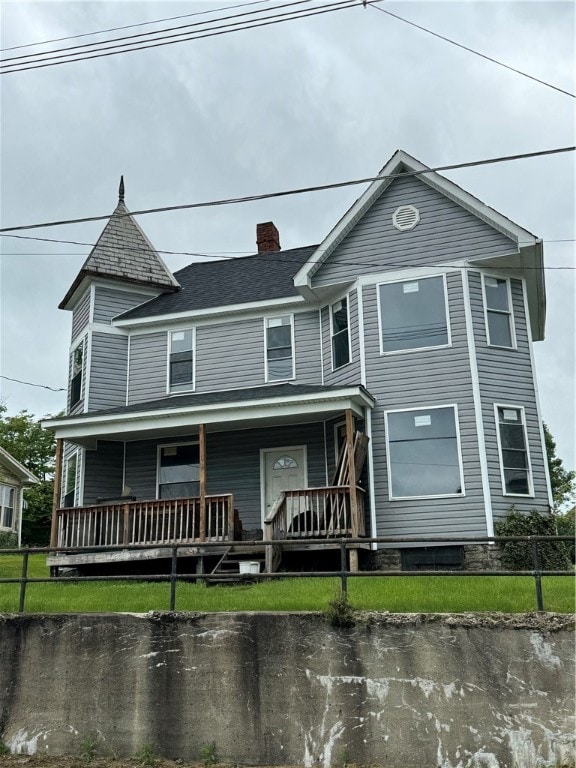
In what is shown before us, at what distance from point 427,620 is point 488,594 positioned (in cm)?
181

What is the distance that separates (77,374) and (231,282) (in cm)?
490

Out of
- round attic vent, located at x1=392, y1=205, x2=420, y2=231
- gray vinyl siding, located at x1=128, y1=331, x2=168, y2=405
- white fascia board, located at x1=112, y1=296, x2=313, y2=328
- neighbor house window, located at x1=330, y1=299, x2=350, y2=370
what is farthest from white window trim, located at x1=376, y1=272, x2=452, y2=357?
gray vinyl siding, located at x1=128, y1=331, x2=168, y2=405

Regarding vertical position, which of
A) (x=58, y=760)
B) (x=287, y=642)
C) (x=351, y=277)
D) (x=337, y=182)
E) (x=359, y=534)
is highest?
(x=351, y=277)

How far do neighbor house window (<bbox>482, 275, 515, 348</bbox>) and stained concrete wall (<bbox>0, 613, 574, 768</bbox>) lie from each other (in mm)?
9397

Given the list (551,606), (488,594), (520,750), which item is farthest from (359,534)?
(520,750)

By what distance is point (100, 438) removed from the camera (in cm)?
1819

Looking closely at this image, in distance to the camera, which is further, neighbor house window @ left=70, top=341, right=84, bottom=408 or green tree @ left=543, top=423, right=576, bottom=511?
green tree @ left=543, top=423, right=576, bottom=511

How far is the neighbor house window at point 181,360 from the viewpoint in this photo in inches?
767

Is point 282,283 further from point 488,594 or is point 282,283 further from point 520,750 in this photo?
point 520,750

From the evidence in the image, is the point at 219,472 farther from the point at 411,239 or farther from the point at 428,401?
the point at 411,239

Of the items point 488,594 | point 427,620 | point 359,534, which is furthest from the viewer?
point 359,534

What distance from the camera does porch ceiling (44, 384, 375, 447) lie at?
15500 millimetres

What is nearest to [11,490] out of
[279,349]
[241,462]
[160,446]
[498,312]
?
[160,446]

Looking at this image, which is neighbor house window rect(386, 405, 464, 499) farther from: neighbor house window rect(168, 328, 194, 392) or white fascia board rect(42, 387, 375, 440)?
neighbor house window rect(168, 328, 194, 392)
